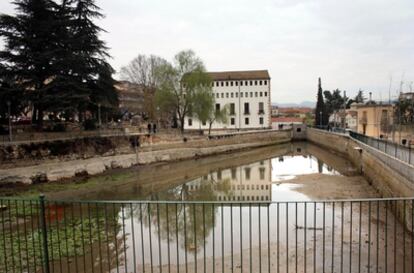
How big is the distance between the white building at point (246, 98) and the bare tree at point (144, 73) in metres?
16.6

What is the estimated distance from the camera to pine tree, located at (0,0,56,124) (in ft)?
83.0

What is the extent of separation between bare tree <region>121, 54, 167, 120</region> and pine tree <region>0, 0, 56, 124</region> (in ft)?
68.9

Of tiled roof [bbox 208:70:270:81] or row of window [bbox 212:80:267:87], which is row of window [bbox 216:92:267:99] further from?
tiled roof [bbox 208:70:270:81]

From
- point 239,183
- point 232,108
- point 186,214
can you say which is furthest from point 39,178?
point 232,108

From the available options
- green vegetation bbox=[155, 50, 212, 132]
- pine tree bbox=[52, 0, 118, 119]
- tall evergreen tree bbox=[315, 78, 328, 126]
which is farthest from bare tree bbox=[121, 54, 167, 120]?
tall evergreen tree bbox=[315, 78, 328, 126]

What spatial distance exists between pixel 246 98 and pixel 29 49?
144 feet

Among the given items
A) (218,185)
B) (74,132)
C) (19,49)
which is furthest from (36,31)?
(218,185)

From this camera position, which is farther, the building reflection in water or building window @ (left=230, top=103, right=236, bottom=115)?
building window @ (left=230, top=103, right=236, bottom=115)

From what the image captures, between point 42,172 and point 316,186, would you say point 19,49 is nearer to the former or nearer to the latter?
point 42,172

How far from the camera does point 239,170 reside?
29844 millimetres

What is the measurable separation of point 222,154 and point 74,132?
19322 millimetres

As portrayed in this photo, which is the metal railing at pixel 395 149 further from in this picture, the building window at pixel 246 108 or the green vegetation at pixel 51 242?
the building window at pixel 246 108

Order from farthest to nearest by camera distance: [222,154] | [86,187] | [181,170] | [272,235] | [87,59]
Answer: [222,154]
[181,170]
[87,59]
[86,187]
[272,235]

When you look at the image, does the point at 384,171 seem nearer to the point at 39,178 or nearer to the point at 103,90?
the point at 39,178
